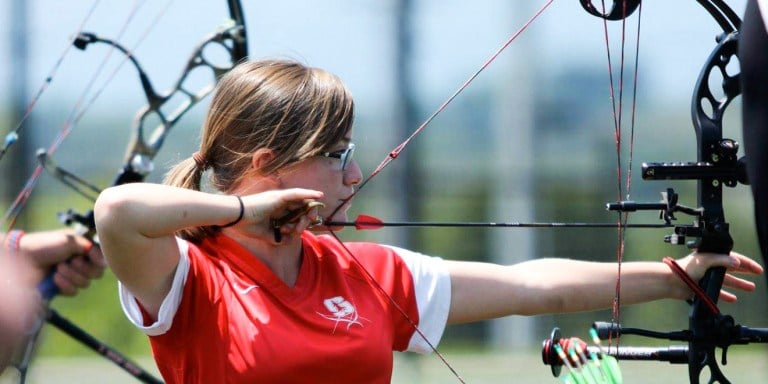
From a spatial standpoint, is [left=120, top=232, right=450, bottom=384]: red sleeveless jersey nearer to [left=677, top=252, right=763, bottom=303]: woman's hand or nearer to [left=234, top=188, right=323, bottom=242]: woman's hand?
[left=234, top=188, right=323, bottom=242]: woman's hand

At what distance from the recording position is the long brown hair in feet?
7.47

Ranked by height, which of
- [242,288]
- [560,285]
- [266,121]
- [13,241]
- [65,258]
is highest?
[266,121]

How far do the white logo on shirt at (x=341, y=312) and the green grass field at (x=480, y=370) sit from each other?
5070 mm

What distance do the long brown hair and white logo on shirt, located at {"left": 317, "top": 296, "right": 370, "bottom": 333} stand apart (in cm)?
28

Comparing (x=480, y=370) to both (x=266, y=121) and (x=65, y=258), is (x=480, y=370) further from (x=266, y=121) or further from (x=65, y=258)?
(x=266, y=121)

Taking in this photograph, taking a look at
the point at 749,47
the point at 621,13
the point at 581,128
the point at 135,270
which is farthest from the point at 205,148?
the point at 581,128

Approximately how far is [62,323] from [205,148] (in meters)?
1.80

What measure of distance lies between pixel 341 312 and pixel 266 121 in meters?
0.39

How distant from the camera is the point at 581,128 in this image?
11.6m

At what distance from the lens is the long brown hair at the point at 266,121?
228 cm

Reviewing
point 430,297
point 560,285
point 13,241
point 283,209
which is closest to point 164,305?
point 283,209

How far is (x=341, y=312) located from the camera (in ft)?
7.61

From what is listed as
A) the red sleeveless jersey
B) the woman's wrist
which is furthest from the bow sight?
the woman's wrist

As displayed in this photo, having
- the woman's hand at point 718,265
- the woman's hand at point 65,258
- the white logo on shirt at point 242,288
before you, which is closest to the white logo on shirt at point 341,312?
the white logo on shirt at point 242,288
